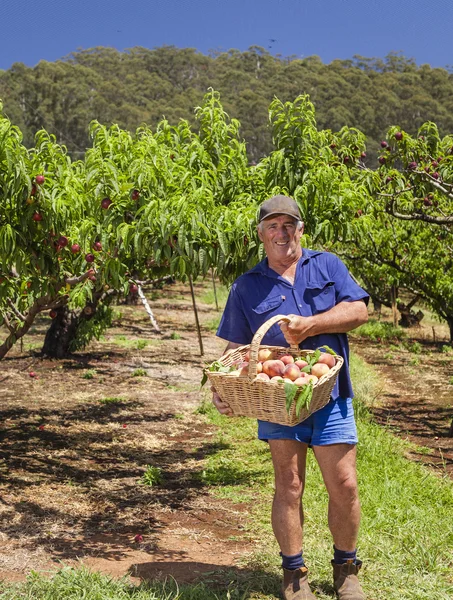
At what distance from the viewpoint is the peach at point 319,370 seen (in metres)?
2.95

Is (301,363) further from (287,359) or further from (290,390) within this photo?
(290,390)

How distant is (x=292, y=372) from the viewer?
2947 mm

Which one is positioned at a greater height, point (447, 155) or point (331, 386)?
point (447, 155)

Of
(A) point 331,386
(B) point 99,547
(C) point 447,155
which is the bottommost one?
(B) point 99,547

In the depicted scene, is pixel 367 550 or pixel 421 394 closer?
pixel 367 550

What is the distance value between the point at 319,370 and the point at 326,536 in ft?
5.90

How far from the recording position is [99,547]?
442 cm

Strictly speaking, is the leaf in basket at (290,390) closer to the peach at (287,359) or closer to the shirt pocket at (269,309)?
the peach at (287,359)

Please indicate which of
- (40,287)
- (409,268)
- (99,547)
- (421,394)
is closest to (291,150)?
(40,287)

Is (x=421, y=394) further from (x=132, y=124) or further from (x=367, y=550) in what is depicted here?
(x=132, y=124)

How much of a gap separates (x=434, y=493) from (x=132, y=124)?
41031 millimetres

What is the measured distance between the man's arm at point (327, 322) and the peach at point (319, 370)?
0.18 m

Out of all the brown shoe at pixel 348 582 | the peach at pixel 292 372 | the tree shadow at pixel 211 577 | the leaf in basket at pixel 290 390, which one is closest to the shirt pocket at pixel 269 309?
the peach at pixel 292 372

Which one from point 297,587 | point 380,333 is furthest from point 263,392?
point 380,333
